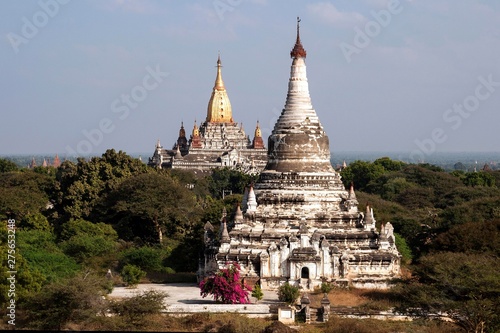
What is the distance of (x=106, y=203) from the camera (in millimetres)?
61938

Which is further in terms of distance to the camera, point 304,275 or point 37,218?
point 37,218

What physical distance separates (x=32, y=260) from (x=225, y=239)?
25.9 feet

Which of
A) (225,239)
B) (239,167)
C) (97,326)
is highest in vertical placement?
(239,167)

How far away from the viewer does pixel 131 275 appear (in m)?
42.3

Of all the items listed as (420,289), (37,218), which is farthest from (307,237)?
(37,218)

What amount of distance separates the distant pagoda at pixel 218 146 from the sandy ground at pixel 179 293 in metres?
76.8

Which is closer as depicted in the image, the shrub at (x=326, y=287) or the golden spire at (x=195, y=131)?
the shrub at (x=326, y=287)

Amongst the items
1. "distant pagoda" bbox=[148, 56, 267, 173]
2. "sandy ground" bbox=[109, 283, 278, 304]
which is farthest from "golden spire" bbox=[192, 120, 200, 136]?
"sandy ground" bbox=[109, 283, 278, 304]

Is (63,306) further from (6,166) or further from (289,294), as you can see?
(6,166)

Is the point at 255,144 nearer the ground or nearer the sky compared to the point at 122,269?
nearer the sky

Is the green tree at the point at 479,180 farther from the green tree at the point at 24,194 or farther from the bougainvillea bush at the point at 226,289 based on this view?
the bougainvillea bush at the point at 226,289

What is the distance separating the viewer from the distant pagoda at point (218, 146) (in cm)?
12225

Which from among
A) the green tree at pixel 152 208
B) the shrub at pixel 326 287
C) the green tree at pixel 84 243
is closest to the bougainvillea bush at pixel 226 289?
the shrub at pixel 326 287

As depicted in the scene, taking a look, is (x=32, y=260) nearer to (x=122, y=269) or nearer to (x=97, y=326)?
(x=122, y=269)
